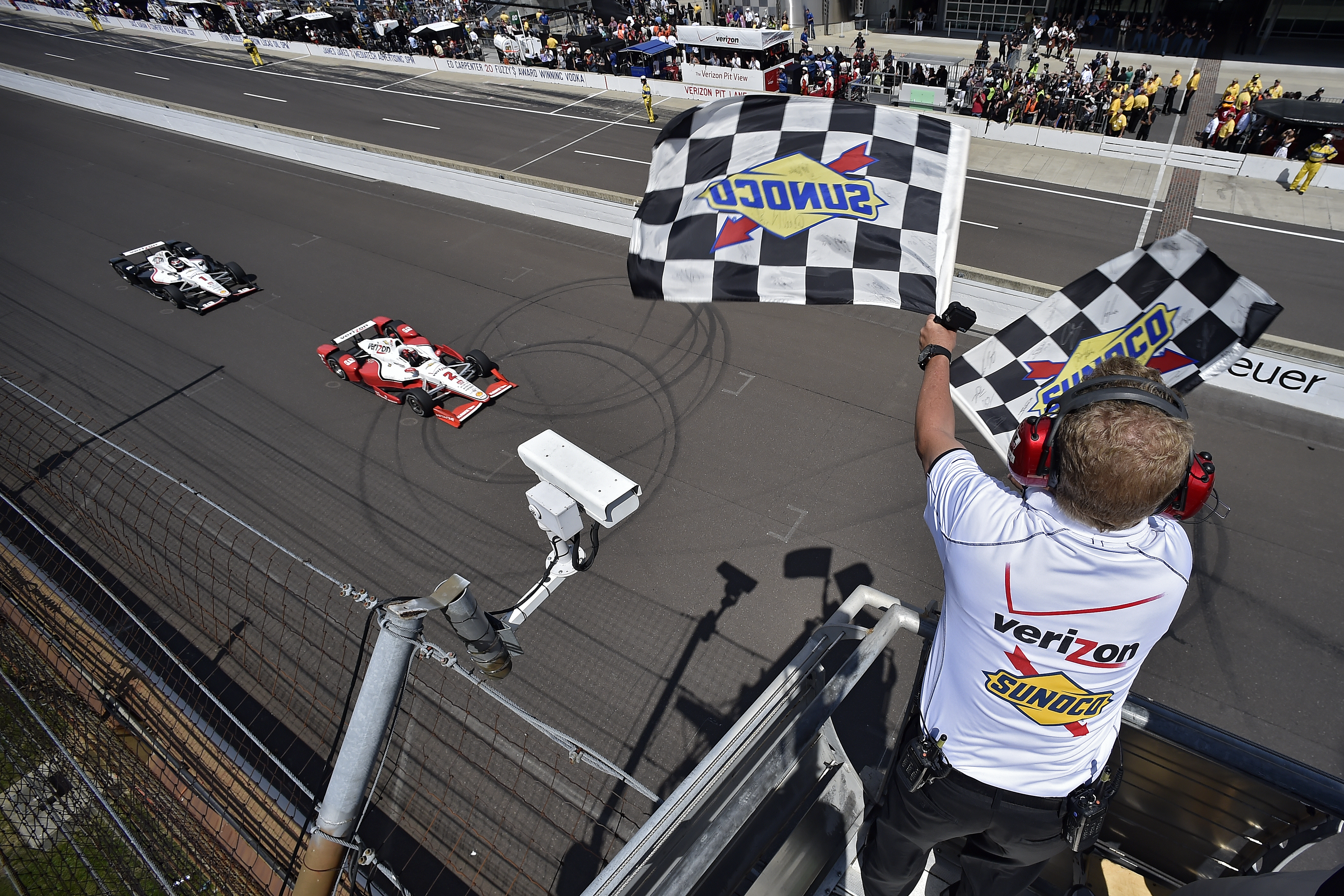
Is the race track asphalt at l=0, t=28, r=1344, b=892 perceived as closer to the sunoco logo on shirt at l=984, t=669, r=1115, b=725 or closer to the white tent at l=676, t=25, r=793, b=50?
the sunoco logo on shirt at l=984, t=669, r=1115, b=725

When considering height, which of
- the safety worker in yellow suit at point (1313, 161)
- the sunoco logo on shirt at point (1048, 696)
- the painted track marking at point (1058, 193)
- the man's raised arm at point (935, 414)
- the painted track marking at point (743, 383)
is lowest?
the painted track marking at point (743, 383)

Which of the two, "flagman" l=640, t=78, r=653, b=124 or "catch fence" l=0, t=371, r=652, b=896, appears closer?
"catch fence" l=0, t=371, r=652, b=896

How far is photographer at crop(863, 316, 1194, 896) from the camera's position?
5.01ft

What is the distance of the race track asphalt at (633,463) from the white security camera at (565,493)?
2571 millimetres

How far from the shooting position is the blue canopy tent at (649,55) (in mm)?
23875

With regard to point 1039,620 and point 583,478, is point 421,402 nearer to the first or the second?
point 583,478

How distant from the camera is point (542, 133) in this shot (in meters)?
20.5

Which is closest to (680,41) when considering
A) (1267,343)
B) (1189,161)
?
(1189,161)

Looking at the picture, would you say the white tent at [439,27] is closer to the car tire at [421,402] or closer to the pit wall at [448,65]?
the pit wall at [448,65]

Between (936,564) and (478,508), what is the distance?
525 cm

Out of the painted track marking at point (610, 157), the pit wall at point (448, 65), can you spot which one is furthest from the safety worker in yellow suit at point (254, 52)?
the painted track marking at point (610, 157)

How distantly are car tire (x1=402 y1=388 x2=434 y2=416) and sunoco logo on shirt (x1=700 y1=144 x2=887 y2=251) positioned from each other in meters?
5.95

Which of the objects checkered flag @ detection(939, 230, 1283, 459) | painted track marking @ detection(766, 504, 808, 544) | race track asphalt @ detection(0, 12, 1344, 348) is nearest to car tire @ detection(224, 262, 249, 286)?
race track asphalt @ detection(0, 12, 1344, 348)

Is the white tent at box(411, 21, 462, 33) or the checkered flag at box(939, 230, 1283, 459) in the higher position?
the white tent at box(411, 21, 462, 33)
